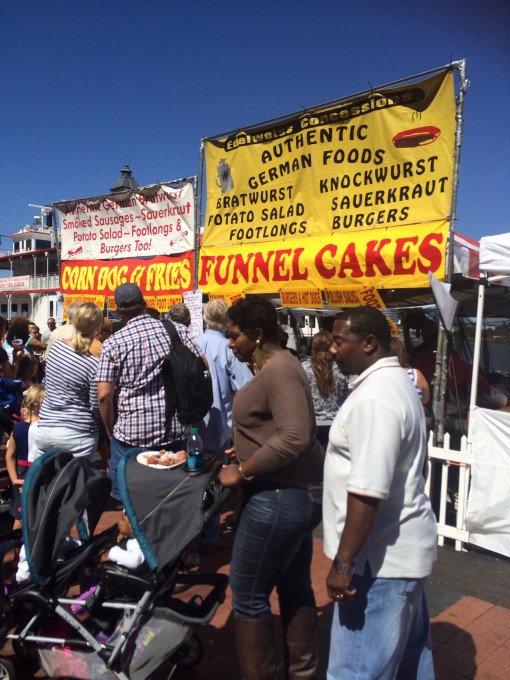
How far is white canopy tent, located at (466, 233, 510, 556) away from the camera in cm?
456

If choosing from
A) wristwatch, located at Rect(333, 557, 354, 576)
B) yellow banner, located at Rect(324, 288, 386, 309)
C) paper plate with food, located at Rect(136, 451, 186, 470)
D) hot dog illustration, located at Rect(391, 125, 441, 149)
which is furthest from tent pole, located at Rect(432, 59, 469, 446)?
wristwatch, located at Rect(333, 557, 354, 576)

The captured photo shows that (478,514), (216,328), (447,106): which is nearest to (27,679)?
(216,328)

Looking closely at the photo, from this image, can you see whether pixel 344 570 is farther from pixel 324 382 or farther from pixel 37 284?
pixel 37 284

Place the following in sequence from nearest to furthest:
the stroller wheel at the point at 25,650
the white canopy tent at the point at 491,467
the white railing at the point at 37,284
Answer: the stroller wheel at the point at 25,650
the white canopy tent at the point at 491,467
the white railing at the point at 37,284

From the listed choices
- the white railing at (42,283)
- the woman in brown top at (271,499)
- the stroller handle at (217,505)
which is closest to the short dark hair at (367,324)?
the woman in brown top at (271,499)

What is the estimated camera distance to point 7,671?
9.20 ft

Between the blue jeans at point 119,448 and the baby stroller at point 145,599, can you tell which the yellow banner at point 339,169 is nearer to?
the blue jeans at point 119,448

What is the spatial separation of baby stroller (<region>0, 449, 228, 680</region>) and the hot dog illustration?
397 cm

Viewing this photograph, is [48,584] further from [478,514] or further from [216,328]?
[478,514]

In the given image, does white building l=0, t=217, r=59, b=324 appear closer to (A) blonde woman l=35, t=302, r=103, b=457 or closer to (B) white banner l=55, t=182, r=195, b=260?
(B) white banner l=55, t=182, r=195, b=260

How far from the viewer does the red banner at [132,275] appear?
7.71m

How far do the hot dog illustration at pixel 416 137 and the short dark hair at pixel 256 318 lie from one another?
134 inches

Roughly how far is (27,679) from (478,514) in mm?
3435

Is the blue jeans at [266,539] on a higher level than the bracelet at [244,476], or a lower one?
lower
